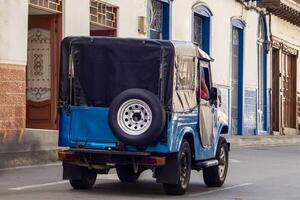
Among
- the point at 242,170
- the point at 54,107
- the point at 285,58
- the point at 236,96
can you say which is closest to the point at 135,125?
the point at 242,170

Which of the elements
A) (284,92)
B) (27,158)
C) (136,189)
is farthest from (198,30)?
(136,189)

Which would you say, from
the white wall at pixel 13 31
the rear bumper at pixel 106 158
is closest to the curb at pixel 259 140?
the white wall at pixel 13 31

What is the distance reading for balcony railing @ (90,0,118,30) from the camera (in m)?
23.1

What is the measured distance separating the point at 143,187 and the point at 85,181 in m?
1.29

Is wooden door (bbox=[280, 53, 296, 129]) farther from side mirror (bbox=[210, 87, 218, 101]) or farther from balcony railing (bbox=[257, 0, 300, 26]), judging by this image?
side mirror (bbox=[210, 87, 218, 101])

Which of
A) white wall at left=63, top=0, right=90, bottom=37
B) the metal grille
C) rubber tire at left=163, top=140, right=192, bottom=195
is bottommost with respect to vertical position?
rubber tire at left=163, top=140, right=192, bottom=195

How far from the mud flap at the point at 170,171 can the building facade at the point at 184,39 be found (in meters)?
6.02

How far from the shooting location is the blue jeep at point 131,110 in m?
12.6

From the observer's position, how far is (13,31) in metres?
18.6

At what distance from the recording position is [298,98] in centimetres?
4488

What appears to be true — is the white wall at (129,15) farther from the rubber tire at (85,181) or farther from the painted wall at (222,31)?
the rubber tire at (85,181)

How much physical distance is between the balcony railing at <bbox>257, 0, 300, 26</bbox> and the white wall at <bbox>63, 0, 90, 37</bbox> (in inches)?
674

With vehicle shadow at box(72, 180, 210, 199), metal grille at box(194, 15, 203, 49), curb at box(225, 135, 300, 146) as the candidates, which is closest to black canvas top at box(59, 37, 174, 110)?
vehicle shadow at box(72, 180, 210, 199)

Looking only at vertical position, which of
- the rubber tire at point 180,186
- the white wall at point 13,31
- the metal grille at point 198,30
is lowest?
the rubber tire at point 180,186
